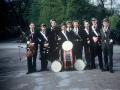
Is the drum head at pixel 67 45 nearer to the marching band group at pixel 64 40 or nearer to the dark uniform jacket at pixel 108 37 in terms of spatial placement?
the marching band group at pixel 64 40

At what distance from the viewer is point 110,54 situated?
964 cm

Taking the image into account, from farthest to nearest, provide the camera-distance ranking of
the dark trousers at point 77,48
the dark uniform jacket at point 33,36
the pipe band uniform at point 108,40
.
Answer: the dark trousers at point 77,48
the dark uniform jacket at point 33,36
the pipe band uniform at point 108,40

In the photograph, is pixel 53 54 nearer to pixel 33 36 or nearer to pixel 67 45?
pixel 67 45

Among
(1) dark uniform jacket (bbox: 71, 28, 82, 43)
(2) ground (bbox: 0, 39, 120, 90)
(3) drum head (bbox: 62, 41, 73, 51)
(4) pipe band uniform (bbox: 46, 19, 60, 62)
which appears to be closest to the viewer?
(2) ground (bbox: 0, 39, 120, 90)

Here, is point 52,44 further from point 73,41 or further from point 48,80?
point 48,80

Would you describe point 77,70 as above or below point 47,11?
below

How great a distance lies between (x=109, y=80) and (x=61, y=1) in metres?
29.4

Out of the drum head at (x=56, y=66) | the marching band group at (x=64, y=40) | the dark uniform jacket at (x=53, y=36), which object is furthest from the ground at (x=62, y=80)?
the dark uniform jacket at (x=53, y=36)

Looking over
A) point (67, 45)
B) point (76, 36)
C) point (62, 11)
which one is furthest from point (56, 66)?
point (62, 11)

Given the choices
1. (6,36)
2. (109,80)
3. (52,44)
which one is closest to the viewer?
(109,80)

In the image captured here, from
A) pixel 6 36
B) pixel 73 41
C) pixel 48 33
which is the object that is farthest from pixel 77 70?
pixel 6 36

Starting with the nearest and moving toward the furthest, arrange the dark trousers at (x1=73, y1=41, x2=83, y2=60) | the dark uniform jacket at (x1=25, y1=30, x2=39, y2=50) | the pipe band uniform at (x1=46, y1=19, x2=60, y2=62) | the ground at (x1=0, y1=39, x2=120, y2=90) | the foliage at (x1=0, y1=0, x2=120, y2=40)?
1. the ground at (x1=0, y1=39, x2=120, y2=90)
2. the dark uniform jacket at (x1=25, y1=30, x2=39, y2=50)
3. the pipe band uniform at (x1=46, y1=19, x2=60, y2=62)
4. the dark trousers at (x1=73, y1=41, x2=83, y2=60)
5. the foliage at (x1=0, y1=0, x2=120, y2=40)

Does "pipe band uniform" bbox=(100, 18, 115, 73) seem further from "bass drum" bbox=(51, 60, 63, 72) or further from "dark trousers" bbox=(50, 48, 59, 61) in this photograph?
"dark trousers" bbox=(50, 48, 59, 61)

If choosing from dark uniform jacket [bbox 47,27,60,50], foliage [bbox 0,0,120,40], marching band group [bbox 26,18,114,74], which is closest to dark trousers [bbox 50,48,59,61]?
marching band group [bbox 26,18,114,74]
